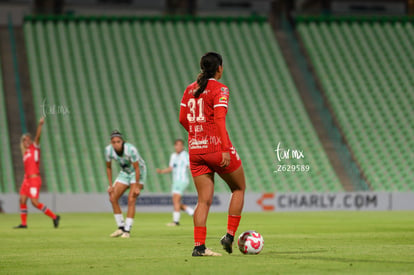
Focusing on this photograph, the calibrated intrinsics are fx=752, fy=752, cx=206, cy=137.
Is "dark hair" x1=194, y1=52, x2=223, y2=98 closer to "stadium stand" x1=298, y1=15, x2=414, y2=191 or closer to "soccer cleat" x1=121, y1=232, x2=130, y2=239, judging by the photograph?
"soccer cleat" x1=121, y1=232, x2=130, y2=239

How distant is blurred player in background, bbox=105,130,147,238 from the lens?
1409 cm

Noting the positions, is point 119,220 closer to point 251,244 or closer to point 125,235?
point 125,235

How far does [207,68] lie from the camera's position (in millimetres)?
9094

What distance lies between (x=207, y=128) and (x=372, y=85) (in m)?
25.1

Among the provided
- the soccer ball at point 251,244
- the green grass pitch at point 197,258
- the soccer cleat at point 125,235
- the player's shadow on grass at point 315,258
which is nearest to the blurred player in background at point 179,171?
the green grass pitch at point 197,258

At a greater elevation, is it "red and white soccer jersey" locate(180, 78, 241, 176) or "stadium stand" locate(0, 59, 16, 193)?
"stadium stand" locate(0, 59, 16, 193)

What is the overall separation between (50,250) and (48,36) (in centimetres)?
2367

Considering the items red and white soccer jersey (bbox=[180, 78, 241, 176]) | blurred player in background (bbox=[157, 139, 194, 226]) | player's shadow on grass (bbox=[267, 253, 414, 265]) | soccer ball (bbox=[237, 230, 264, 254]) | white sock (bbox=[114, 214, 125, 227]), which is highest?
blurred player in background (bbox=[157, 139, 194, 226])

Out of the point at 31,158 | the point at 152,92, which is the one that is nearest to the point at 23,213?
the point at 31,158

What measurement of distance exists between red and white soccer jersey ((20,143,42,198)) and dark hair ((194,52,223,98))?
9.36m

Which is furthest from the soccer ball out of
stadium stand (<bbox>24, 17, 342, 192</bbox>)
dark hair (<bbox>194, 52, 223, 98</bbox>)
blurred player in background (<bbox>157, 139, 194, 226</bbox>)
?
stadium stand (<bbox>24, 17, 342, 192</bbox>)

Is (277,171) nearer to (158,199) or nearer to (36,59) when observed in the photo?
(158,199)

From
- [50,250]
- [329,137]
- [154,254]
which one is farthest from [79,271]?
[329,137]

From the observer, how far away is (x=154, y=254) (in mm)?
9594
